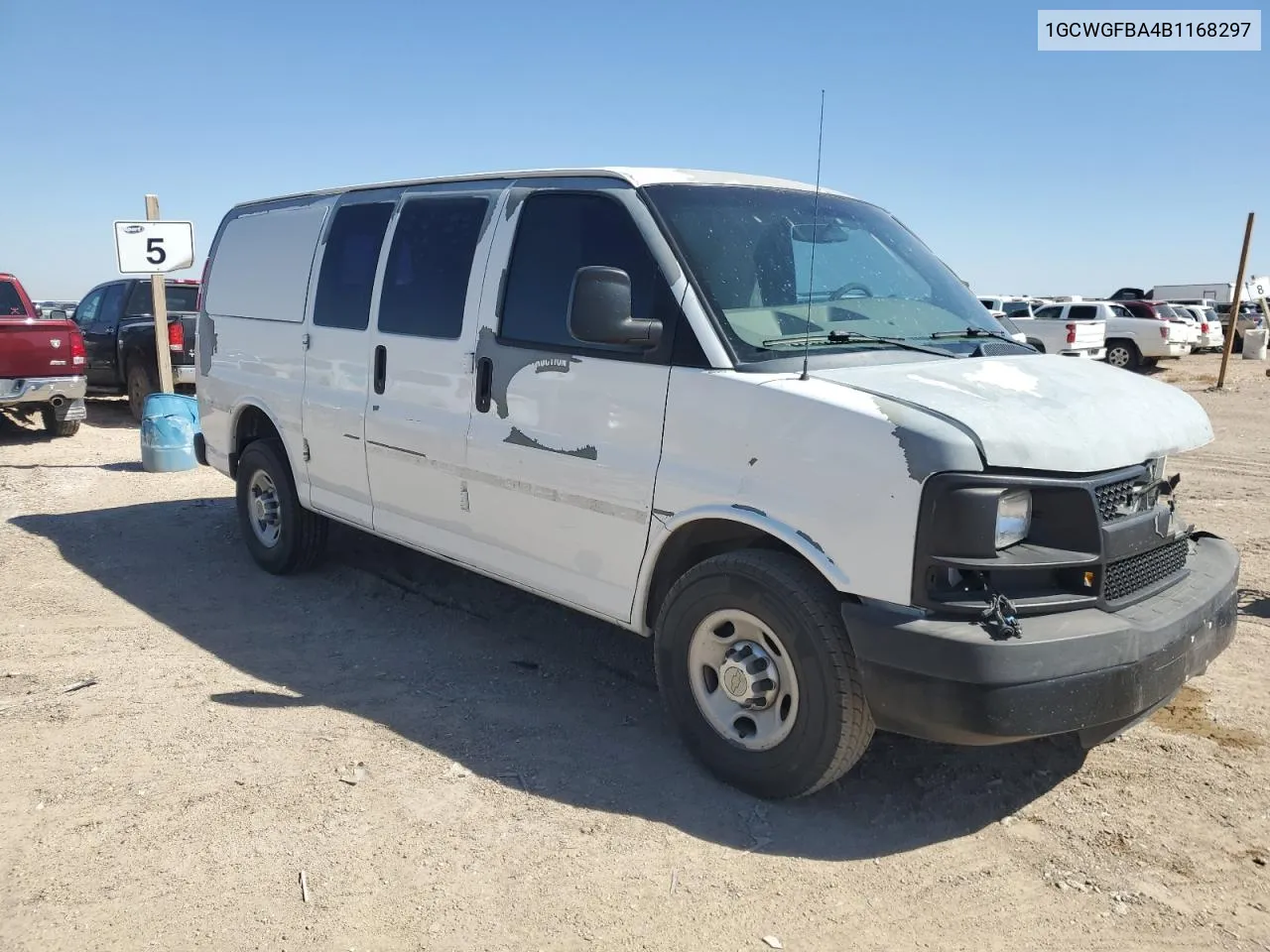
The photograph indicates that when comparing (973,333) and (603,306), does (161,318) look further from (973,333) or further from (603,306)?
(973,333)

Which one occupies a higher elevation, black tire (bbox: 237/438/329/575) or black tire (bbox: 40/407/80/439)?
black tire (bbox: 237/438/329/575)

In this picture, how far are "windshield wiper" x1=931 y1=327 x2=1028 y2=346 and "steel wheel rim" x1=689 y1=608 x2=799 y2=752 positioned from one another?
4.80ft

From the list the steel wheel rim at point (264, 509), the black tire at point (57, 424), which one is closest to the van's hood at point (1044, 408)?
the steel wheel rim at point (264, 509)

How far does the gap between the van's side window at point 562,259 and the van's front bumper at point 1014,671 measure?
154 centimetres

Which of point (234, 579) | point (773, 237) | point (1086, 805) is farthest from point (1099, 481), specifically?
point (234, 579)

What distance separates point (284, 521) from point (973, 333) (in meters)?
4.18

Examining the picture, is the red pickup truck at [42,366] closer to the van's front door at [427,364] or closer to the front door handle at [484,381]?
the van's front door at [427,364]

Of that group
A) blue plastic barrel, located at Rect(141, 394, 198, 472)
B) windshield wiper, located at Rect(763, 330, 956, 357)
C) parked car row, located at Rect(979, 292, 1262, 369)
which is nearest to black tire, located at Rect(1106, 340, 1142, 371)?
parked car row, located at Rect(979, 292, 1262, 369)

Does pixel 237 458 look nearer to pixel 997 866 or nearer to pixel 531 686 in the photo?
pixel 531 686

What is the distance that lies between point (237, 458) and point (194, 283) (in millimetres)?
8874

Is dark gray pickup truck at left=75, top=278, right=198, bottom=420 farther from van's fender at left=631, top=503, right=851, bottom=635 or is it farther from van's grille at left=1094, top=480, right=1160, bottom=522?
van's grille at left=1094, top=480, right=1160, bottom=522

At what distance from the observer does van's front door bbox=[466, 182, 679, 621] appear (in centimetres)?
388

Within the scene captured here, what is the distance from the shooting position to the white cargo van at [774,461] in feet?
10.1

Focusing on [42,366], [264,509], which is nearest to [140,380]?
[42,366]
